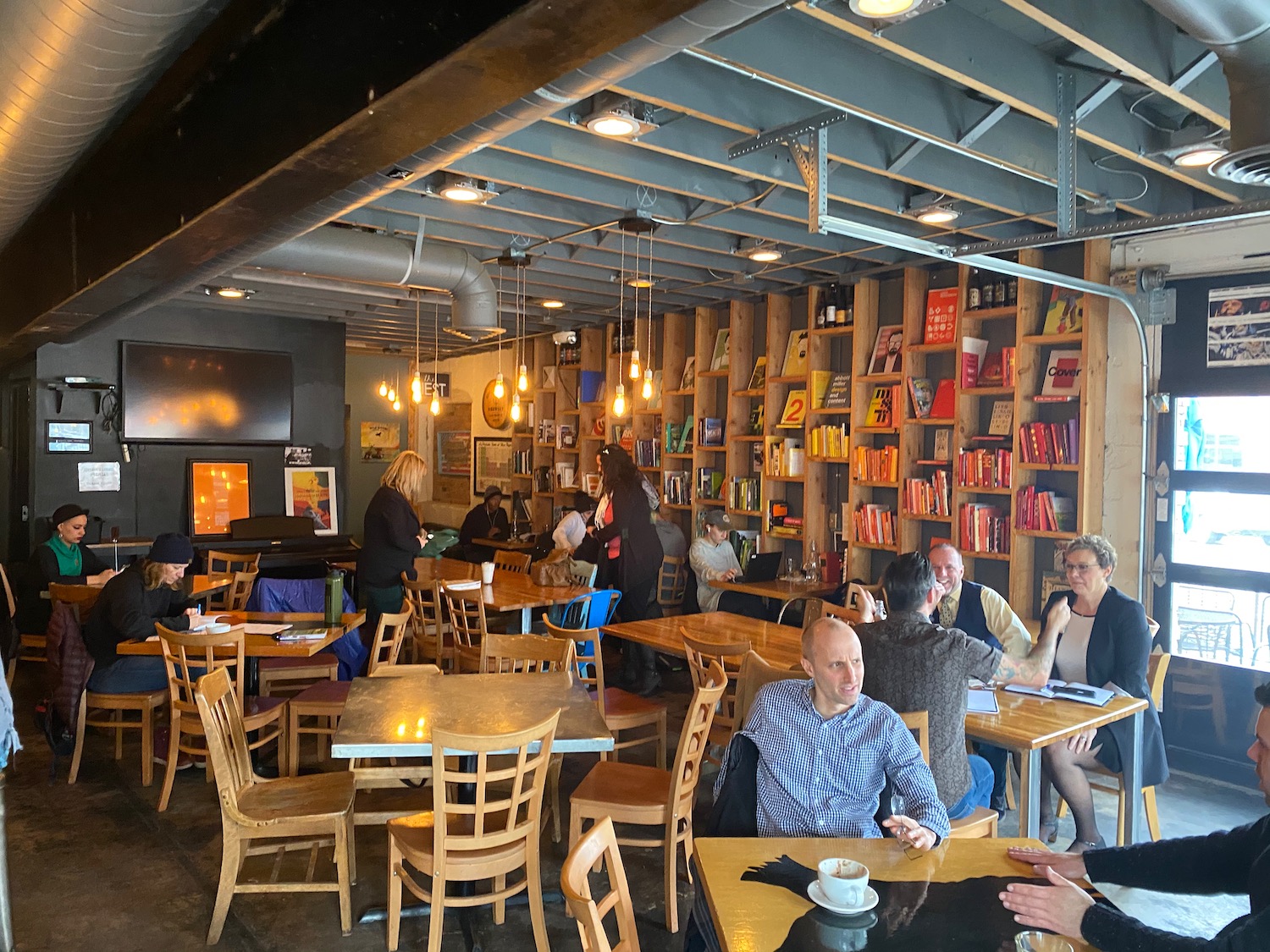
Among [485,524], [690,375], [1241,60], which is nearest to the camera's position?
[1241,60]

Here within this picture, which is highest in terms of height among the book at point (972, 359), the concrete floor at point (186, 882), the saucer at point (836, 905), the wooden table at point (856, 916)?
the book at point (972, 359)

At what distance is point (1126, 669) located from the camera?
13.7 ft

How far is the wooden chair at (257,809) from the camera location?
11.1 ft

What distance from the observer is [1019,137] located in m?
4.49

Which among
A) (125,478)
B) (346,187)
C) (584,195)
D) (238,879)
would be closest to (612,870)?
(346,187)

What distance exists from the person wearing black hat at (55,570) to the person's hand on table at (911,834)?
246 inches

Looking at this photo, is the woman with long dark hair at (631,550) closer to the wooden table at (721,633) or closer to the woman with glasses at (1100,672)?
the wooden table at (721,633)

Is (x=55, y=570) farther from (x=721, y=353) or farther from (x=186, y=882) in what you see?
(x=721, y=353)

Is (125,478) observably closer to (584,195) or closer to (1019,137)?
(584,195)

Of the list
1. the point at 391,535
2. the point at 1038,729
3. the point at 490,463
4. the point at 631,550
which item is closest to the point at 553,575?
the point at 631,550

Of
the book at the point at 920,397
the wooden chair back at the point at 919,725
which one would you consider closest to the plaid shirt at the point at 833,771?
the wooden chair back at the point at 919,725

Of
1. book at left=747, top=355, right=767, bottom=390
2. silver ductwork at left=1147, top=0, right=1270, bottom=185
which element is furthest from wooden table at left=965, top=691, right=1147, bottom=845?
book at left=747, top=355, right=767, bottom=390

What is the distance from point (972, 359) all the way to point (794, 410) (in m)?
1.67

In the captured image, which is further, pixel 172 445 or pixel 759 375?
pixel 172 445
